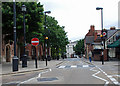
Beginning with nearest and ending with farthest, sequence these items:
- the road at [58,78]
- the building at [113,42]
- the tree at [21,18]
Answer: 1. the road at [58,78]
2. the tree at [21,18]
3. the building at [113,42]

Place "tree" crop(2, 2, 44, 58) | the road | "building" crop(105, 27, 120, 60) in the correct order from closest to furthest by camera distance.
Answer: the road → "tree" crop(2, 2, 44, 58) → "building" crop(105, 27, 120, 60)

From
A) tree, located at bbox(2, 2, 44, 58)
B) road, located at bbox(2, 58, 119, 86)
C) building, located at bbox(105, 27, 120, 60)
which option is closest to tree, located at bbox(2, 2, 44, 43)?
tree, located at bbox(2, 2, 44, 58)

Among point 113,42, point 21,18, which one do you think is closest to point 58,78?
point 21,18

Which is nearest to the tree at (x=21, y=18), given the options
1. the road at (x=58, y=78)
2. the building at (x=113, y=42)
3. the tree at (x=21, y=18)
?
the tree at (x=21, y=18)

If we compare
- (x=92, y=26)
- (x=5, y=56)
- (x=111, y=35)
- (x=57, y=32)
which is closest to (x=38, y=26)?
(x=5, y=56)

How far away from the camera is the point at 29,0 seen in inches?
975

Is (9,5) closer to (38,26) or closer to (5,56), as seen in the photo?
(38,26)

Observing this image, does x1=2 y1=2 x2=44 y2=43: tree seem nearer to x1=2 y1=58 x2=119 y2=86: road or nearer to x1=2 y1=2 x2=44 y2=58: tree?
x1=2 y1=2 x2=44 y2=58: tree

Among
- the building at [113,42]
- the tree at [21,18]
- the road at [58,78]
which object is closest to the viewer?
the road at [58,78]

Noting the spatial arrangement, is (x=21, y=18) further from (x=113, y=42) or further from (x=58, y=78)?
(x=113, y=42)

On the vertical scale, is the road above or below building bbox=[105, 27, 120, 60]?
below

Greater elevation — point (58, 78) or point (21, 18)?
point (21, 18)

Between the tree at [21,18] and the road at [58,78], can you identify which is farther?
the tree at [21,18]

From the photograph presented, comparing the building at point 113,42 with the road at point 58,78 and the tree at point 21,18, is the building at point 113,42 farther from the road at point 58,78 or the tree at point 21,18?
the road at point 58,78
